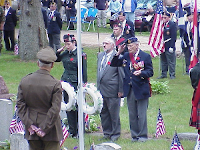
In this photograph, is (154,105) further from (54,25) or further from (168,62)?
(54,25)

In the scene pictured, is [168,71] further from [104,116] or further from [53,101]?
[53,101]

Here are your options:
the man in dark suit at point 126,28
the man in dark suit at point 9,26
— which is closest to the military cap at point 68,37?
the man in dark suit at point 126,28

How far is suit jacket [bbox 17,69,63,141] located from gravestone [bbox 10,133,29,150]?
1.68 meters

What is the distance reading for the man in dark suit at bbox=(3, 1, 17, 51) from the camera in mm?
A: 22328

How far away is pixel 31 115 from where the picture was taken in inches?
280

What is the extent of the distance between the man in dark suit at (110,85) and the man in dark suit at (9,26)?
13.1 meters

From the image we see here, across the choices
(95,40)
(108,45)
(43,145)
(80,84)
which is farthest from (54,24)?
(43,145)

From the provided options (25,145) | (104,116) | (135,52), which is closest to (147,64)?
(135,52)

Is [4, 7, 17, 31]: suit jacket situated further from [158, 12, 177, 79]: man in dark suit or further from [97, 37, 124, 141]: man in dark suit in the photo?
[97, 37, 124, 141]: man in dark suit

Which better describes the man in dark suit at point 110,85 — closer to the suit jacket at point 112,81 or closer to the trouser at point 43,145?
the suit jacket at point 112,81

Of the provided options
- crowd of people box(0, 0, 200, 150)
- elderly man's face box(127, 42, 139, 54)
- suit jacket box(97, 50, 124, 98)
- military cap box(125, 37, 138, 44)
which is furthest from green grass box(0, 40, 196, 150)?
military cap box(125, 37, 138, 44)

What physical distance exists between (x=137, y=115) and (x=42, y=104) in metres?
3.03

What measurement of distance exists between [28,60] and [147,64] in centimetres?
1087

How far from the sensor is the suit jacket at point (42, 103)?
274 inches
